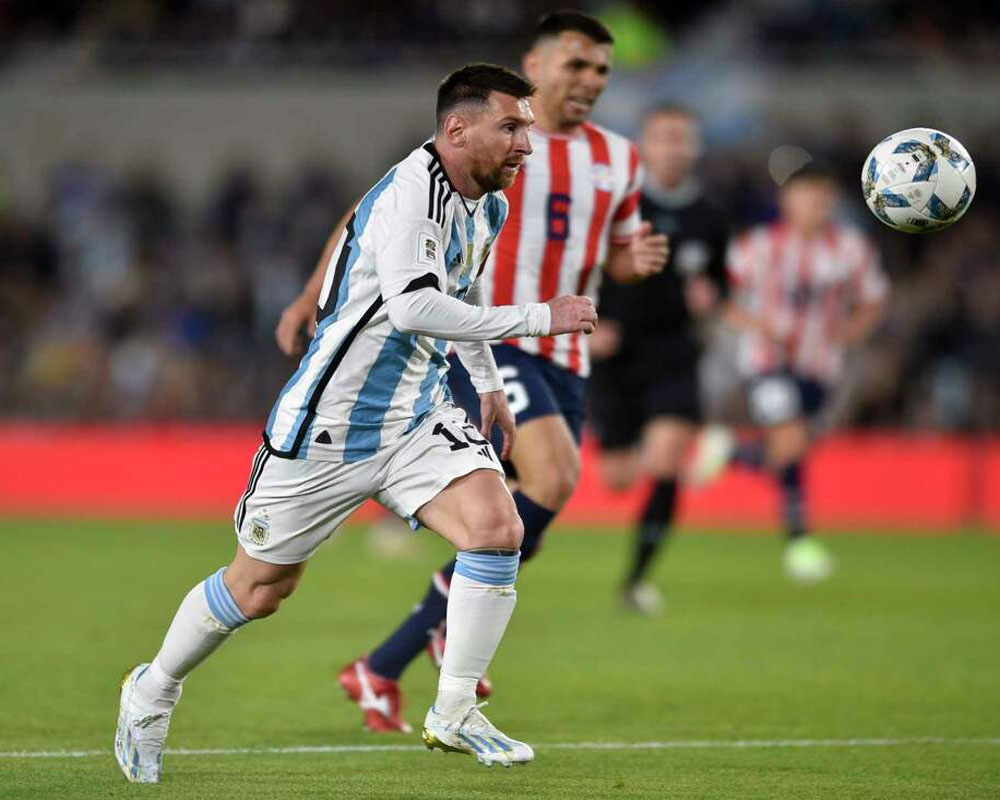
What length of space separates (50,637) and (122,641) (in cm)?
37

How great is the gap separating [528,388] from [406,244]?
1.82m

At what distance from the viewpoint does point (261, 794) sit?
4.92 metres

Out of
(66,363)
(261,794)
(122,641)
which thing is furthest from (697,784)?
(66,363)

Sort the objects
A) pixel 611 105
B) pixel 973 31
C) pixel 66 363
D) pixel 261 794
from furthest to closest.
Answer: pixel 973 31
pixel 611 105
pixel 66 363
pixel 261 794

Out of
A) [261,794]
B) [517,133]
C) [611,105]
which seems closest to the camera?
[261,794]

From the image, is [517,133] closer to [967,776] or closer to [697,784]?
[697,784]

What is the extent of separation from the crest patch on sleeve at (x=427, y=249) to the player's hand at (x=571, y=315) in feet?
1.19

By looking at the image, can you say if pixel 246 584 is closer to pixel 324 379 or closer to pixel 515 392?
pixel 324 379

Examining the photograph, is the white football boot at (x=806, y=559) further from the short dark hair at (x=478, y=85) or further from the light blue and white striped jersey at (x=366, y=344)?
the short dark hair at (x=478, y=85)

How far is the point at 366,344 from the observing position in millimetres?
5254

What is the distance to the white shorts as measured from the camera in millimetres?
5223

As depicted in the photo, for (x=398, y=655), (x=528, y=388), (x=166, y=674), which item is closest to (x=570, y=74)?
(x=528, y=388)

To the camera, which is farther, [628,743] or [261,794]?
[628,743]

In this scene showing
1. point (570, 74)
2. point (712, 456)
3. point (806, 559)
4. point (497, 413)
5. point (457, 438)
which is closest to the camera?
point (457, 438)
